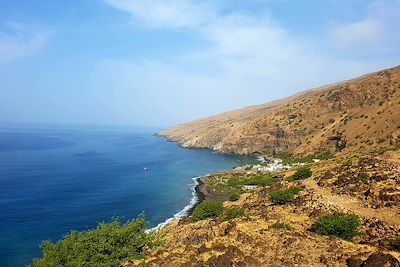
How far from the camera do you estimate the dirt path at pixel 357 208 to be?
3222 cm

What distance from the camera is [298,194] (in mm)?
44312

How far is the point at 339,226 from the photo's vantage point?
29750 mm

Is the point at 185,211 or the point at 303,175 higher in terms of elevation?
the point at 303,175

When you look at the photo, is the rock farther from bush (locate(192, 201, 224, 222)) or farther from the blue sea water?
the blue sea water

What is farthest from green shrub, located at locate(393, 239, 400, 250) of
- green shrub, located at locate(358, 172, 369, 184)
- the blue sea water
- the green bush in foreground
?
the blue sea water

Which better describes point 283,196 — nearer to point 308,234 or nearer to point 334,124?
point 308,234

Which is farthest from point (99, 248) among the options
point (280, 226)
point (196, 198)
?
point (196, 198)

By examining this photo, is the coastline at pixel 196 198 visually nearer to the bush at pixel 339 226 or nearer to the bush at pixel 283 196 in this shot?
the bush at pixel 283 196

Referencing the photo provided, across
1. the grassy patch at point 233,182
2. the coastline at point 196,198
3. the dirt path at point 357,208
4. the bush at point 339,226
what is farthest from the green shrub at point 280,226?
the grassy patch at point 233,182

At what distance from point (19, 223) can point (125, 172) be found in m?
56.7

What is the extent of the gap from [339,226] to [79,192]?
233 feet

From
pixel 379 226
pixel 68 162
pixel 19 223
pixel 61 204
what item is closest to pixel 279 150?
pixel 68 162

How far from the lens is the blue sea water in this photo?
60.1m

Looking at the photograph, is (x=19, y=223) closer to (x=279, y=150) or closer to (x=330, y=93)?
(x=279, y=150)
